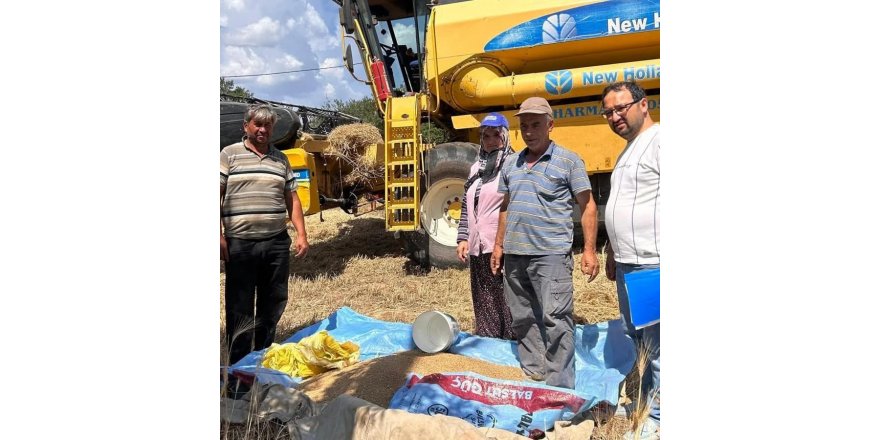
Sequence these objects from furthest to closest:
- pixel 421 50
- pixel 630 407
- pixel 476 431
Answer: pixel 421 50, pixel 630 407, pixel 476 431

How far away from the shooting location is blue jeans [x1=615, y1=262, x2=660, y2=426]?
225 centimetres

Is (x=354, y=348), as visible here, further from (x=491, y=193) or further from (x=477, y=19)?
(x=477, y=19)

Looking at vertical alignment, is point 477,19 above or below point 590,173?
above

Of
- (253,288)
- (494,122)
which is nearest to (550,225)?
(494,122)

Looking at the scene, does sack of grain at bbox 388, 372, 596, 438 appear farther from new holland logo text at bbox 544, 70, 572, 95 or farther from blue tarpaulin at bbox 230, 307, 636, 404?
new holland logo text at bbox 544, 70, 572, 95

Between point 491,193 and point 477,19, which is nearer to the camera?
point 491,193

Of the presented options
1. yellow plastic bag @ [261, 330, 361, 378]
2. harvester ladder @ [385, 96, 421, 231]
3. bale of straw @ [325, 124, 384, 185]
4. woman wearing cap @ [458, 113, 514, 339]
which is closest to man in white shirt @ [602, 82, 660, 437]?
woman wearing cap @ [458, 113, 514, 339]

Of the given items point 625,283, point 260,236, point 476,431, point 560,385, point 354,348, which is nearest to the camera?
point 476,431

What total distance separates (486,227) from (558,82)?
276 cm

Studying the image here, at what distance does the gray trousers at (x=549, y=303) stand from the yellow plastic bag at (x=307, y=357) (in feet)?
3.49

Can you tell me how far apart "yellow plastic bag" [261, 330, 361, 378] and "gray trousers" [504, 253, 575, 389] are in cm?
106

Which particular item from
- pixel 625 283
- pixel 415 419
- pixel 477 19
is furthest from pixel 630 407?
pixel 477 19

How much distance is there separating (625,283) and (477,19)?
4.23 meters

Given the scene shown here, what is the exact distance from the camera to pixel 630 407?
8.27 feet
